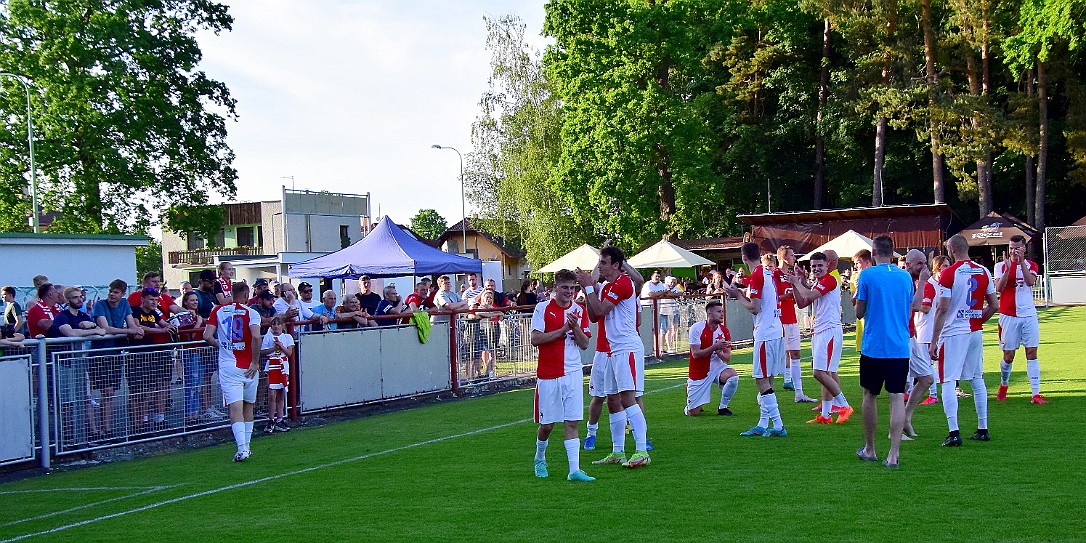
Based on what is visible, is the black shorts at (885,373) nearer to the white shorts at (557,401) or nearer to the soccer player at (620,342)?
the soccer player at (620,342)

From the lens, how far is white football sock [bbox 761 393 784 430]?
1059cm

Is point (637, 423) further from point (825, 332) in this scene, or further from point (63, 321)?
point (63, 321)

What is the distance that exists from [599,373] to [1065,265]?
30.7m

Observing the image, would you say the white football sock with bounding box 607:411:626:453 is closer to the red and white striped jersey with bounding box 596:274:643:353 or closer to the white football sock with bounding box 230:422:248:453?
the red and white striped jersey with bounding box 596:274:643:353

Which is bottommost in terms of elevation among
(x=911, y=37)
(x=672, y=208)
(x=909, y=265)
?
(x=909, y=265)

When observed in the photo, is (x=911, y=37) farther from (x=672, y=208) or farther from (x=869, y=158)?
(x=672, y=208)

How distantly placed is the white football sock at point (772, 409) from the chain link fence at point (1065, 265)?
28.1 meters

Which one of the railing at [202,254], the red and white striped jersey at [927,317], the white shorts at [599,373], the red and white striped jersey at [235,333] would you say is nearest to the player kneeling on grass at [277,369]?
the red and white striped jersey at [235,333]

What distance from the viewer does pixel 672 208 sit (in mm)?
46031

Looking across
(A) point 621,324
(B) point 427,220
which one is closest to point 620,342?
(A) point 621,324

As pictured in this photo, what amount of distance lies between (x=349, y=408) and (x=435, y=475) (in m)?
5.80

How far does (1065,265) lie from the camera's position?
3459 centimetres

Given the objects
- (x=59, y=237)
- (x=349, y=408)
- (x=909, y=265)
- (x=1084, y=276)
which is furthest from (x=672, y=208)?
(x=909, y=265)

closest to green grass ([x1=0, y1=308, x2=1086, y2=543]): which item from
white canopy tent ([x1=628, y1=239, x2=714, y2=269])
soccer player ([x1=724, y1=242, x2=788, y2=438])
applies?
soccer player ([x1=724, y1=242, x2=788, y2=438])
